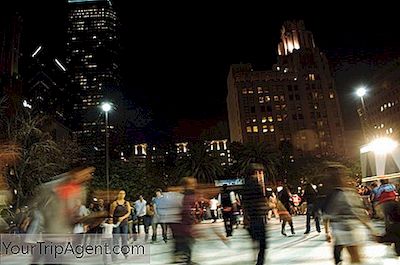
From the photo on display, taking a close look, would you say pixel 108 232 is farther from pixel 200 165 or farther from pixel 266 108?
pixel 266 108

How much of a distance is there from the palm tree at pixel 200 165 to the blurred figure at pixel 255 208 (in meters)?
52.9

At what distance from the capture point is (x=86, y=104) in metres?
146

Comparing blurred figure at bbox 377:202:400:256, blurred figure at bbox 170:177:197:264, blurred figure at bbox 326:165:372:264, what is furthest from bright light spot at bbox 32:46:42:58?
blurred figure at bbox 326:165:372:264

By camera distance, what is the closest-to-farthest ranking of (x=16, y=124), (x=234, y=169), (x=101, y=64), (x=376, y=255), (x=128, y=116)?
1. (x=376, y=255)
2. (x=16, y=124)
3. (x=234, y=169)
4. (x=128, y=116)
5. (x=101, y=64)

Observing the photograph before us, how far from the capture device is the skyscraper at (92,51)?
152 metres

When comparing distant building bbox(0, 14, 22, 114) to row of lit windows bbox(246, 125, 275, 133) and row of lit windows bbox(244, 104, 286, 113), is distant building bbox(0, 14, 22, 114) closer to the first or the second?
row of lit windows bbox(246, 125, 275, 133)

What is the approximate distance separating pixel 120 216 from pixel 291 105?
358 feet

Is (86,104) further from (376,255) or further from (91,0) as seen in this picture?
(376,255)

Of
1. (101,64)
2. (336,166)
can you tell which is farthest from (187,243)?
(101,64)

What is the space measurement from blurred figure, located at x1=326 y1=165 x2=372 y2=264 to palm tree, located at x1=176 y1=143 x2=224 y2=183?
54.6m

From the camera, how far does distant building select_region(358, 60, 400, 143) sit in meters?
105

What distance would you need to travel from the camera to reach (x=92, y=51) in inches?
6422

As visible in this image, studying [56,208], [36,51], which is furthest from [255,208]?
[36,51]

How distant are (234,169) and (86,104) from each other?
303 ft
